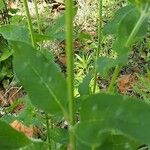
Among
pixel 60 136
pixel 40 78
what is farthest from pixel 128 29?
pixel 60 136

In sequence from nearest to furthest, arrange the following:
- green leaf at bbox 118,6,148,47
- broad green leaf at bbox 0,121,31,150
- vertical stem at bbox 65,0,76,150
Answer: vertical stem at bbox 65,0,76,150 → broad green leaf at bbox 0,121,31,150 → green leaf at bbox 118,6,148,47

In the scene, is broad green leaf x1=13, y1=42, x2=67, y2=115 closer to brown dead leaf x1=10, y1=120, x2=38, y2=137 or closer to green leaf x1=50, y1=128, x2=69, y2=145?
green leaf x1=50, y1=128, x2=69, y2=145

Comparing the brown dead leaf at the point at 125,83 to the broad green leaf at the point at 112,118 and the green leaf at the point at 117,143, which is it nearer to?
the green leaf at the point at 117,143

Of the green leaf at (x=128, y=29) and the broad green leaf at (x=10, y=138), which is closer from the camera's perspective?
the broad green leaf at (x=10, y=138)

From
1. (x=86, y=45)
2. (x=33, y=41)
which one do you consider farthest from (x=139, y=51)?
(x=33, y=41)

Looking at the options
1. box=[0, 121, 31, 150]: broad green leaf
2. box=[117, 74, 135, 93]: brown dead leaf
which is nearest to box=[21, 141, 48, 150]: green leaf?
box=[0, 121, 31, 150]: broad green leaf

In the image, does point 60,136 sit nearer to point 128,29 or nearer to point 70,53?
point 128,29

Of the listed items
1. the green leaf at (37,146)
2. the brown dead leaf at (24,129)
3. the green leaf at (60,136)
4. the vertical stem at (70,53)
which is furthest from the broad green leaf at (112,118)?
the brown dead leaf at (24,129)
